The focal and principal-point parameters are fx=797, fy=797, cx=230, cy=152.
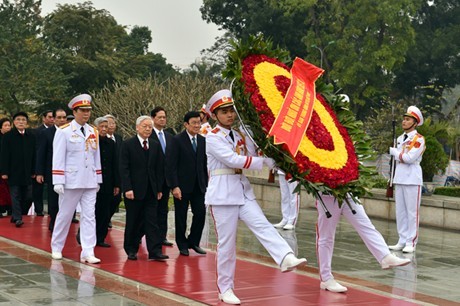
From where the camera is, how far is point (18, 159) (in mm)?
13281

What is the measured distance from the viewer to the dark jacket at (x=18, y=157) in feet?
43.5

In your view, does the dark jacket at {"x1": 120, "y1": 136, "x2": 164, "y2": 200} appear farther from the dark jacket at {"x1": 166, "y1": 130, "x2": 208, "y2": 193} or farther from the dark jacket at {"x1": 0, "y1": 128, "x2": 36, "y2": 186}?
the dark jacket at {"x1": 0, "y1": 128, "x2": 36, "y2": 186}

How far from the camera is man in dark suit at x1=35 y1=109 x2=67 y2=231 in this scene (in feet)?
39.1

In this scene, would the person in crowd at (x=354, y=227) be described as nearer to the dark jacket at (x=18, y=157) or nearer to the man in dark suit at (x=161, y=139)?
the man in dark suit at (x=161, y=139)

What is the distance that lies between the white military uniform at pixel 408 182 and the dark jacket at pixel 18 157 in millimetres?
6069

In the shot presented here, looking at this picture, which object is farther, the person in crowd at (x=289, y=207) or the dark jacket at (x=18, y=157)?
the dark jacket at (x=18, y=157)

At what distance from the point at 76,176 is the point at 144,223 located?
1.02 metres

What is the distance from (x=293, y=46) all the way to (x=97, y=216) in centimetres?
3837

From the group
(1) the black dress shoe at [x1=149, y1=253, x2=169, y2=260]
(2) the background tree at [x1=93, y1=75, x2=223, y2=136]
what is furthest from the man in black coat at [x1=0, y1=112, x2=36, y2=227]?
(2) the background tree at [x1=93, y1=75, x2=223, y2=136]

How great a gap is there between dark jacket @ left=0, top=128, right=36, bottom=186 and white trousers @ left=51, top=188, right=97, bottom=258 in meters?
3.93

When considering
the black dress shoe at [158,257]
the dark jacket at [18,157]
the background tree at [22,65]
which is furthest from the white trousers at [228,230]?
the background tree at [22,65]

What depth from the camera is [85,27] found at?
158ft

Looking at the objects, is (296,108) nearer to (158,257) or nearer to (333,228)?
(333,228)

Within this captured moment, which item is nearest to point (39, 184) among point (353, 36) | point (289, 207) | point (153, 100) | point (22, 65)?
point (289, 207)
